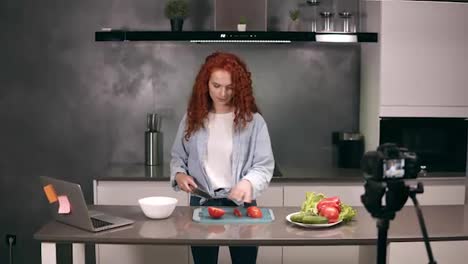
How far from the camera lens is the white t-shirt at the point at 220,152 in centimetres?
255

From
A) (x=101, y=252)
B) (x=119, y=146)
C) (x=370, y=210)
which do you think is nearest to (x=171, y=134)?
(x=119, y=146)

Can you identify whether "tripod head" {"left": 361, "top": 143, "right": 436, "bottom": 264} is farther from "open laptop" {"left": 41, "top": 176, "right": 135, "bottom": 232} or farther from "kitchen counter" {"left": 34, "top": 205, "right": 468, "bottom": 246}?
"open laptop" {"left": 41, "top": 176, "right": 135, "bottom": 232}

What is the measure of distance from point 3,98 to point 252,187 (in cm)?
230

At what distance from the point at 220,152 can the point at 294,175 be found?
3.64ft

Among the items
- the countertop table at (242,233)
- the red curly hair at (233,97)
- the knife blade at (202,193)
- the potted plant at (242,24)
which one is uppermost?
the potted plant at (242,24)

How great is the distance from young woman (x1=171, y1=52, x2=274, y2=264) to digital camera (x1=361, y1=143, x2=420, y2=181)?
987 millimetres

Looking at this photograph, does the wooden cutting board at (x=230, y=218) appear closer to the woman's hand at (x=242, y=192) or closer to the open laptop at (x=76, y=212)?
the woman's hand at (x=242, y=192)

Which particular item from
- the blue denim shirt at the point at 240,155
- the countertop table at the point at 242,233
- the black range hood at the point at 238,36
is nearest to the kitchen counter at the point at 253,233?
the countertop table at the point at 242,233

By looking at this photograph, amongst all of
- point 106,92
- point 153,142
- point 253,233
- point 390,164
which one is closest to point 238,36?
point 153,142

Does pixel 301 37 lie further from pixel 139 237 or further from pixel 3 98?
pixel 3 98

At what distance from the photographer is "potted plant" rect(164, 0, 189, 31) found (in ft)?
12.1

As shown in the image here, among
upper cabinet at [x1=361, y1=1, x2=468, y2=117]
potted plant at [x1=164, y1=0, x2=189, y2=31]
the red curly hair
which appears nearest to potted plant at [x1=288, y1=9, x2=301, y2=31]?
upper cabinet at [x1=361, y1=1, x2=468, y2=117]

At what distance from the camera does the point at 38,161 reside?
13.0ft

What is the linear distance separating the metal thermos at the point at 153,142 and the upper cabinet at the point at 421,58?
1.44 m
